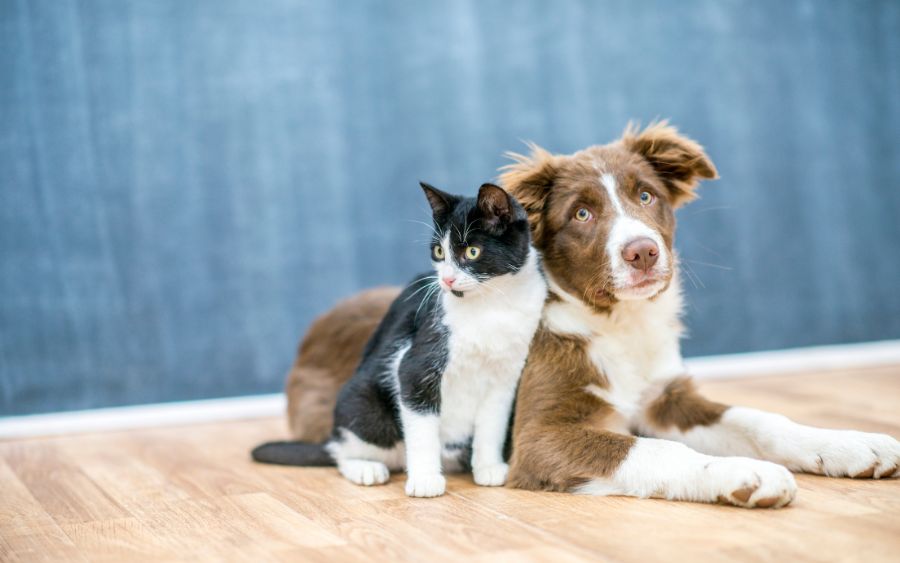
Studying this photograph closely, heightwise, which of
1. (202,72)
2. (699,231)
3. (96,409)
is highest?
(202,72)

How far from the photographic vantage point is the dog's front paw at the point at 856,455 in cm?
187

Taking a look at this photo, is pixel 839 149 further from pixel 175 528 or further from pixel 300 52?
pixel 175 528

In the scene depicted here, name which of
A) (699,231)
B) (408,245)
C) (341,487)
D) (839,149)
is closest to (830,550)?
(341,487)

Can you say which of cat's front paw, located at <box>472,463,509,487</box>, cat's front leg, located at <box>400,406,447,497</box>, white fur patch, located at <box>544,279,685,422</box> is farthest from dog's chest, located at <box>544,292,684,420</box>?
cat's front leg, located at <box>400,406,447,497</box>

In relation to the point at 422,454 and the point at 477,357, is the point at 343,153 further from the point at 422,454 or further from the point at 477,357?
the point at 422,454

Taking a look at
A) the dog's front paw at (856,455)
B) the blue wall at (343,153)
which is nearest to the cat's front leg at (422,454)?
the dog's front paw at (856,455)

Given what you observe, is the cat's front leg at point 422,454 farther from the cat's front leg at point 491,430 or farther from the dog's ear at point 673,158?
the dog's ear at point 673,158

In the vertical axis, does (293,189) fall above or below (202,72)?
below

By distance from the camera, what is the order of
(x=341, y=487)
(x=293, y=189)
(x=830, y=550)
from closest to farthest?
1. (x=830, y=550)
2. (x=341, y=487)
3. (x=293, y=189)

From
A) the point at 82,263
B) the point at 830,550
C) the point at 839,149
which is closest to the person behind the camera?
the point at 830,550

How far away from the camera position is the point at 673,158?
220cm

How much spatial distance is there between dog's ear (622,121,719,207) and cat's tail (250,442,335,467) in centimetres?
107

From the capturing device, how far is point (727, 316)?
3844 millimetres

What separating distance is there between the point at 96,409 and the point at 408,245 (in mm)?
1251
